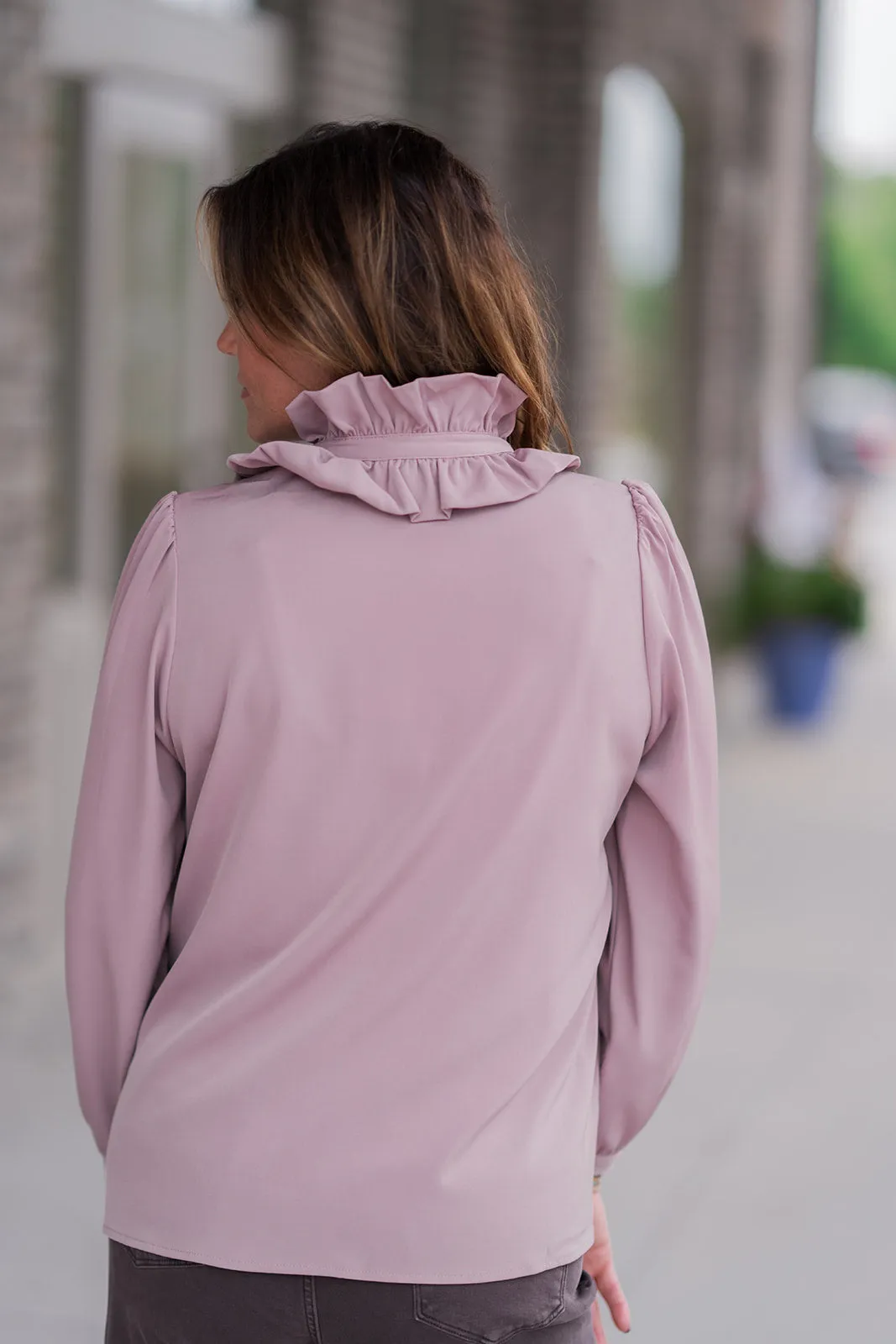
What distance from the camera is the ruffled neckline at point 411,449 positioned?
4.36 feet

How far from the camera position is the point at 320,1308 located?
135 centimetres

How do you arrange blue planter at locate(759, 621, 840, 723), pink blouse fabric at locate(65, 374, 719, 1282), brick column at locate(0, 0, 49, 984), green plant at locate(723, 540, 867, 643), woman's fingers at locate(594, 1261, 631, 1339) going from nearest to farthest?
1. pink blouse fabric at locate(65, 374, 719, 1282)
2. woman's fingers at locate(594, 1261, 631, 1339)
3. brick column at locate(0, 0, 49, 984)
4. green plant at locate(723, 540, 867, 643)
5. blue planter at locate(759, 621, 840, 723)

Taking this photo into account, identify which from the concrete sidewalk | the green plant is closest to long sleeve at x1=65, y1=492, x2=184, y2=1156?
the concrete sidewalk

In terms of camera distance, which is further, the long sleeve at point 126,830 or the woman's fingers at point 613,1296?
the woman's fingers at point 613,1296

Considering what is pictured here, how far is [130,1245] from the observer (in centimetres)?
138

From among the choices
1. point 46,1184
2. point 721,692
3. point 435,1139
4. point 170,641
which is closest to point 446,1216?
point 435,1139

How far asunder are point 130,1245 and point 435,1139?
256mm

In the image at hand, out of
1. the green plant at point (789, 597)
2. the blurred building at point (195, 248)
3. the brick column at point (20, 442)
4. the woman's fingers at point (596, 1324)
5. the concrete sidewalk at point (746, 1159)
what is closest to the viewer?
the woman's fingers at point (596, 1324)

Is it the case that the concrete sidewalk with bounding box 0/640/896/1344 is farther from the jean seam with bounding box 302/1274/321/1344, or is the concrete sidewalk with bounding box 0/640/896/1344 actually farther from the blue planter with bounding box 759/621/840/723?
the blue planter with bounding box 759/621/840/723

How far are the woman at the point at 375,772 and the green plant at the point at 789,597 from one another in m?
7.85

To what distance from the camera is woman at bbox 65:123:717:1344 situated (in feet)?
4.33

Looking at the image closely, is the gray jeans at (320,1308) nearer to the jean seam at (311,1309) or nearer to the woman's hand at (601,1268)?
the jean seam at (311,1309)

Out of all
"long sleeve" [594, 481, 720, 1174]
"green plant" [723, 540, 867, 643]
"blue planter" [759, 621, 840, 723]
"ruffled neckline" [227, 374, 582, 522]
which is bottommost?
"blue planter" [759, 621, 840, 723]

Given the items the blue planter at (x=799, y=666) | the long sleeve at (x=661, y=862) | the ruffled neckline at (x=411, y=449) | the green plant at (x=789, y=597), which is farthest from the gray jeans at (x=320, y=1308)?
the blue planter at (x=799, y=666)
